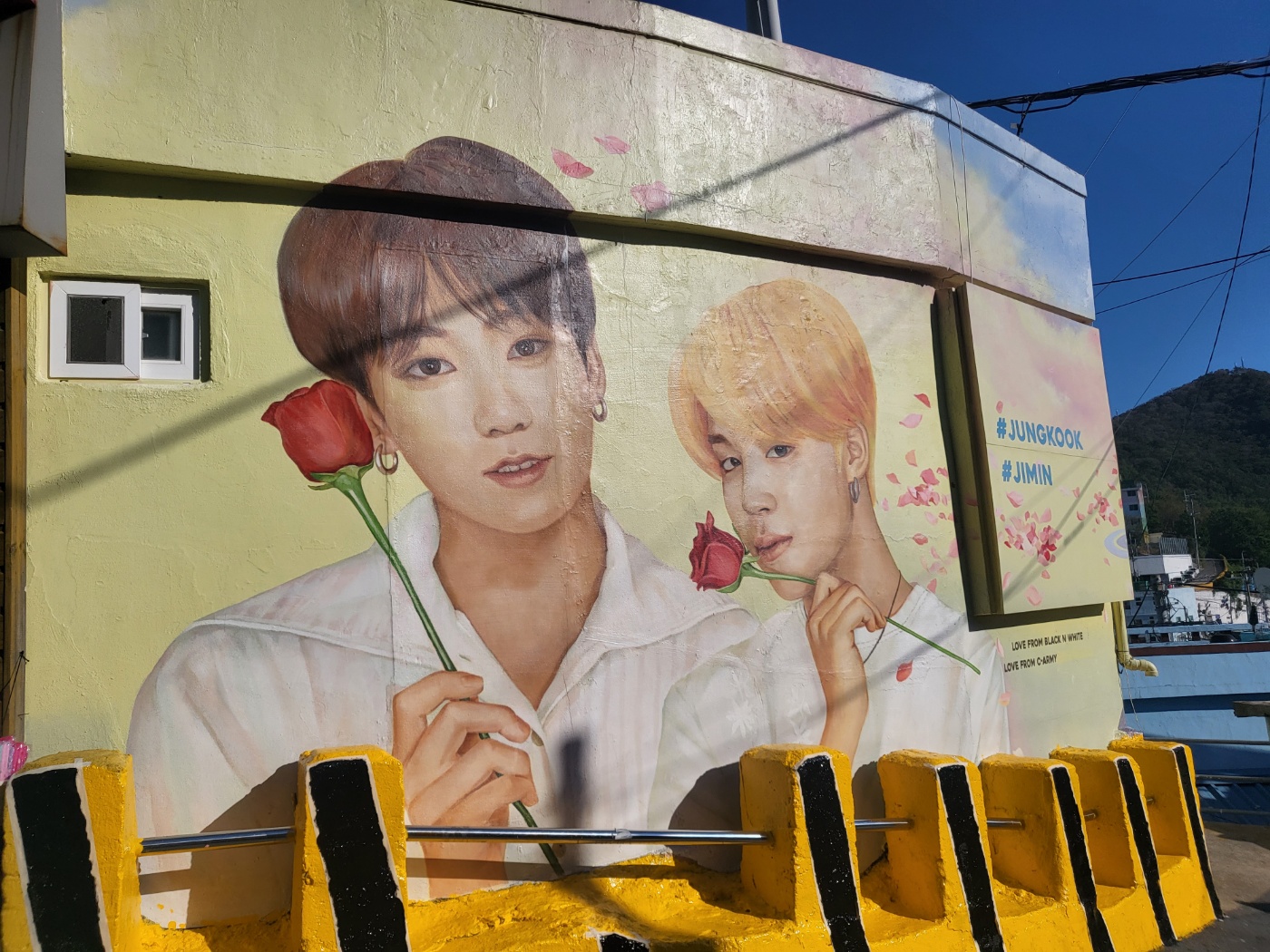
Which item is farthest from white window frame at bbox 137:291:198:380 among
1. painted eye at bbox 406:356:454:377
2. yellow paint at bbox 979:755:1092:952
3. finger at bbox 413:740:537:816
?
yellow paint at bbox 979:755:1092:952

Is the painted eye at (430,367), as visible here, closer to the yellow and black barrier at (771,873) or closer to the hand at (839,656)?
the yellow and black barrier at (771,873)

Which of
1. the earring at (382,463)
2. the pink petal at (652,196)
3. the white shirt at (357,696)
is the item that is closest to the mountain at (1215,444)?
the pink petal at (652,196)

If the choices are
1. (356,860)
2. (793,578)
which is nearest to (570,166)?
(793,578)

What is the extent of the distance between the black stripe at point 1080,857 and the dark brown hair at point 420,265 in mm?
3392

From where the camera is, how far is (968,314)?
17.7ft

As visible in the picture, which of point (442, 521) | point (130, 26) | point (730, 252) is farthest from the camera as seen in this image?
point (730, 252)

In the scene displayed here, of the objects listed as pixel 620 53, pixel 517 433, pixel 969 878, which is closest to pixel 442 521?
pixel 517 433

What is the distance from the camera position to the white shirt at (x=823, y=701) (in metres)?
4.19

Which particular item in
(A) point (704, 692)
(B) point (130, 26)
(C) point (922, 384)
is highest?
(B) point (130, 26)

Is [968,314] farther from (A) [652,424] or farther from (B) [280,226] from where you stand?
(B) [280,226]

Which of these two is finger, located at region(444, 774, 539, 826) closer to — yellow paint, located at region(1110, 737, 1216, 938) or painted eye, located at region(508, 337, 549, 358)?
painted eye, located at region(508, 337, 549, 358)

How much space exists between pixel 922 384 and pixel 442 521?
311cm

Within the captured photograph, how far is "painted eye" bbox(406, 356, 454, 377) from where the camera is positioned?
12.8 ft

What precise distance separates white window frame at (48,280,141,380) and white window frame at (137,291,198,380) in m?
0.05
